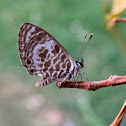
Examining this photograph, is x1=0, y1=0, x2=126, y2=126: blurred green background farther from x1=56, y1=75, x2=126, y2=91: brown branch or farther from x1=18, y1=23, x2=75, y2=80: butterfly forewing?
x1=56, y1=75, x2=126, y2=91: brown branch

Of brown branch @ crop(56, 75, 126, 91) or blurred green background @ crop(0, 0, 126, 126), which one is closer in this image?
brown branch @ crop(56, 75, 126, 91)

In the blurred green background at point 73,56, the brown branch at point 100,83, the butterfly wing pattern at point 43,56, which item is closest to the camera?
the brown branch at point 100,83

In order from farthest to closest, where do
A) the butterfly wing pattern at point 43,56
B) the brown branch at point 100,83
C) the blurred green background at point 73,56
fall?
the blurred green background at point 73,56
the butterfly wing pattern at point 43,56
the brown branch at point 100,83

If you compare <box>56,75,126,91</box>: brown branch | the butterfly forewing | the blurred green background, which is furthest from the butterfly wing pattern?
the blurred green background

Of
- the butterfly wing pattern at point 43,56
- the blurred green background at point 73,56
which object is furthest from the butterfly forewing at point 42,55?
the blurred green background at point 73,56

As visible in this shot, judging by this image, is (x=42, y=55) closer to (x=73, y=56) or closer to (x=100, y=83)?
(x=100, y=83)

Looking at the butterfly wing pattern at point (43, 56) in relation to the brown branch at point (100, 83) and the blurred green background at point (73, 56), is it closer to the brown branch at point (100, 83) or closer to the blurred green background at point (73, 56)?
the brown branch at point (100, 83)

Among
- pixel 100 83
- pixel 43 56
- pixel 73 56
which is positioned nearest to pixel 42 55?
pixel 43 56

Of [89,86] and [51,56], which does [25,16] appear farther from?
[89,86]
